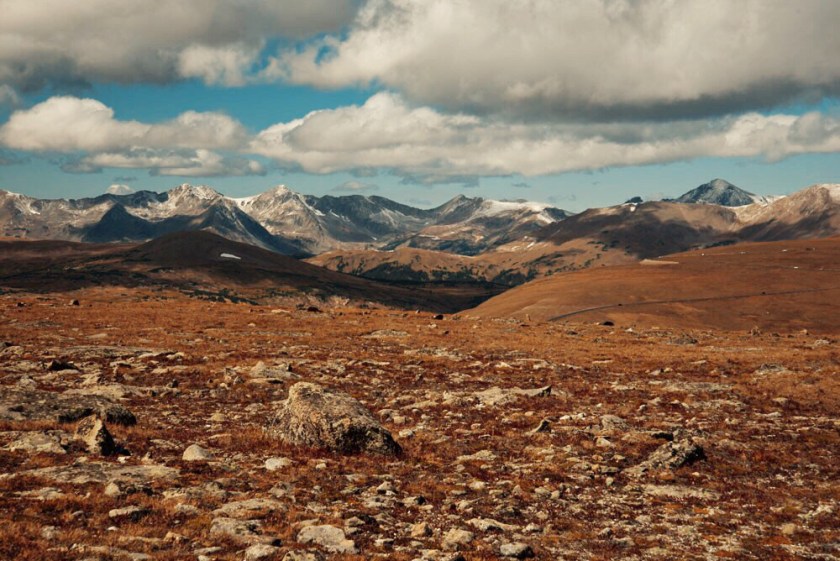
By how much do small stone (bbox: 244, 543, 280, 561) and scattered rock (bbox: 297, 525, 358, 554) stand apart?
3.75 ft

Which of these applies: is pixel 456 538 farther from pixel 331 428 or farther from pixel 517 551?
pixel 331 428

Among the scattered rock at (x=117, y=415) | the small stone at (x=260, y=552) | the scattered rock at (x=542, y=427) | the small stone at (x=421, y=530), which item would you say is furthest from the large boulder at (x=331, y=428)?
the small stone at (x=260, y=552)

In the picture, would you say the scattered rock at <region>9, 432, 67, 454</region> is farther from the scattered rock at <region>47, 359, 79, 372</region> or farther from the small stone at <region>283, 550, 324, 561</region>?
the scattered rock at <region>47, 359, 79, 372</region>

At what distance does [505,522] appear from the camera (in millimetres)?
17453

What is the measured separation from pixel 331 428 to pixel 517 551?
10.6m

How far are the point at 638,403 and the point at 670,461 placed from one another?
426 inches

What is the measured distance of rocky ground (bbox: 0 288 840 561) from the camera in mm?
15328

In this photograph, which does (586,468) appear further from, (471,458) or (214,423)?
(214,423)

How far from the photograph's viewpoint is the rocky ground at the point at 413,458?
1533 centimetres

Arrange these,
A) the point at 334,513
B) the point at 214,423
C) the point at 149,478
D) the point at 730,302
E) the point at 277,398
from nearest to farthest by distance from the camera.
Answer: the point at 334,513
the point at 149,478
the point at 214,423
the point at 277,398
the point at 730,302

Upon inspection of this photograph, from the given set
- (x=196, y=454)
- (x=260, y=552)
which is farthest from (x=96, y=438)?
(x=260, y=552)

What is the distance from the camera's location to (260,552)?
13.7 meters

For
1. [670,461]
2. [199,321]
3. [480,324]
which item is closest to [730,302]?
[480,324]

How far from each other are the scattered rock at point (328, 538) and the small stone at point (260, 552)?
1142 millimetres
